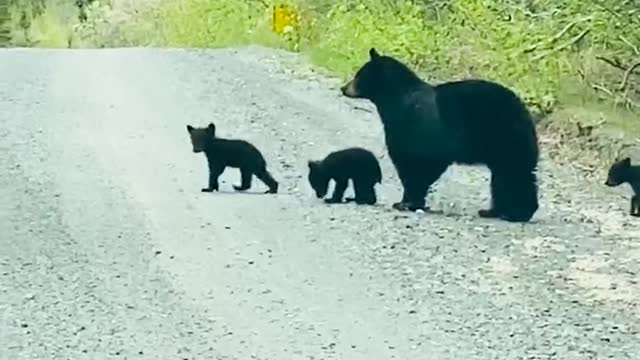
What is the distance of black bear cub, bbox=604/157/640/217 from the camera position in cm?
1203

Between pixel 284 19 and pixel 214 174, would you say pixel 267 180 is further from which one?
pixel 284 19

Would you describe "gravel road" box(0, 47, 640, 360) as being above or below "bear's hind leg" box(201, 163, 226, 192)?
below

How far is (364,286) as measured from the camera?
9.02 m

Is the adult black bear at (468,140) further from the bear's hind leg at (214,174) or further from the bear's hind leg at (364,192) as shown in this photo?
the bear's hind leg at (214,174)

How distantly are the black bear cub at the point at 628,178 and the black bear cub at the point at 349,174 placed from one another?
209cm

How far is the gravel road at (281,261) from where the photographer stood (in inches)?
310

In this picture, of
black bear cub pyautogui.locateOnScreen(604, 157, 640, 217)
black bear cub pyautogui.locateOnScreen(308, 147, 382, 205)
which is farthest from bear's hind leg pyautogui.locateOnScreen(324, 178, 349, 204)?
black bear cub pyautogui.locateOnScreen(604, 157, 640, 217)

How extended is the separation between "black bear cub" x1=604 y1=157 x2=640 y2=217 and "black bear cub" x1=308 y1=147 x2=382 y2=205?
6.86 feet

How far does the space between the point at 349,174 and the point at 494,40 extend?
5.72 meters

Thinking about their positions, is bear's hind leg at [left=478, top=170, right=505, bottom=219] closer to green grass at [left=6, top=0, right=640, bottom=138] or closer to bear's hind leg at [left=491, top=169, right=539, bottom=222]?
bear's hind leg at [left=491, top=169, right=539, bottom=222]

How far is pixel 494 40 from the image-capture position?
1700 cm

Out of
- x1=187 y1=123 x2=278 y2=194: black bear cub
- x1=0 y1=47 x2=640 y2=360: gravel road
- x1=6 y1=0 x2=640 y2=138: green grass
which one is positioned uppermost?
x1=6 y1=0 x2=640 y2=138: green grass

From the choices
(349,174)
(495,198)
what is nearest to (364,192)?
(349,174)

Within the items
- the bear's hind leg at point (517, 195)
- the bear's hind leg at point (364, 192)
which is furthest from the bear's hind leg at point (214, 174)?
the bear's hind leg at point (517, 195)
